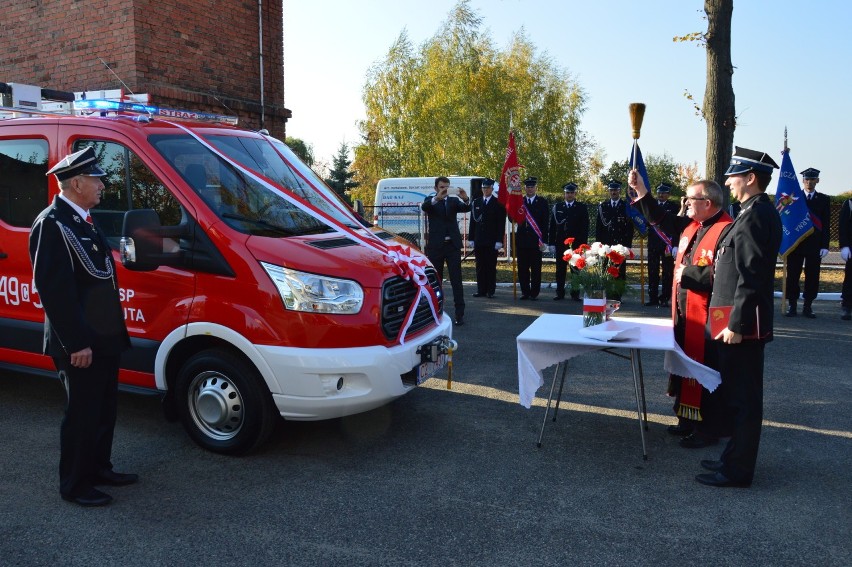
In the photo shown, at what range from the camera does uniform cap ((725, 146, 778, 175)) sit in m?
4.47

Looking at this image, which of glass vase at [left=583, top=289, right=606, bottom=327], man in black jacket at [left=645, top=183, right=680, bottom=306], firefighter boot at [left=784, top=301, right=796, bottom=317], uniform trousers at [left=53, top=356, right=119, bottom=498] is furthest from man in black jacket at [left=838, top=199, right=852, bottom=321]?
uniform trousers at [left=53, top=356, right=119, bottom=498]

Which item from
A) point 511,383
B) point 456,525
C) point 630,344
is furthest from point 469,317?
point 456,525

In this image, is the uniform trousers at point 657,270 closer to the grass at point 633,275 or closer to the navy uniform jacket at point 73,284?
the grass at point 633,275

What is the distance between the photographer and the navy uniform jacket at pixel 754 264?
13.9 feet

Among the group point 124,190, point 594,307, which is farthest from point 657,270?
point 124,190

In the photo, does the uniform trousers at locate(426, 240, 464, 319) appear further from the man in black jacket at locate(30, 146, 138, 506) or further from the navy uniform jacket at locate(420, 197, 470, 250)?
the man in black jacket at locate(30, 146, 138, 506)

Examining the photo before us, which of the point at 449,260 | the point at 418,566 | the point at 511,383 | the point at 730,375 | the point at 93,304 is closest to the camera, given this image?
the point at 418,566

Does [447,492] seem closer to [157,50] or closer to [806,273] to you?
[806,273]

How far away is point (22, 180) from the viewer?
5.70 meters

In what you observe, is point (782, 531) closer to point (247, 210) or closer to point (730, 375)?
point (730, 375)

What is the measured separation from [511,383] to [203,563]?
3.95 m

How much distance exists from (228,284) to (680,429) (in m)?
3.49

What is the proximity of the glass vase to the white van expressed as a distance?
49.7ft

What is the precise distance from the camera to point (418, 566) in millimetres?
3477
